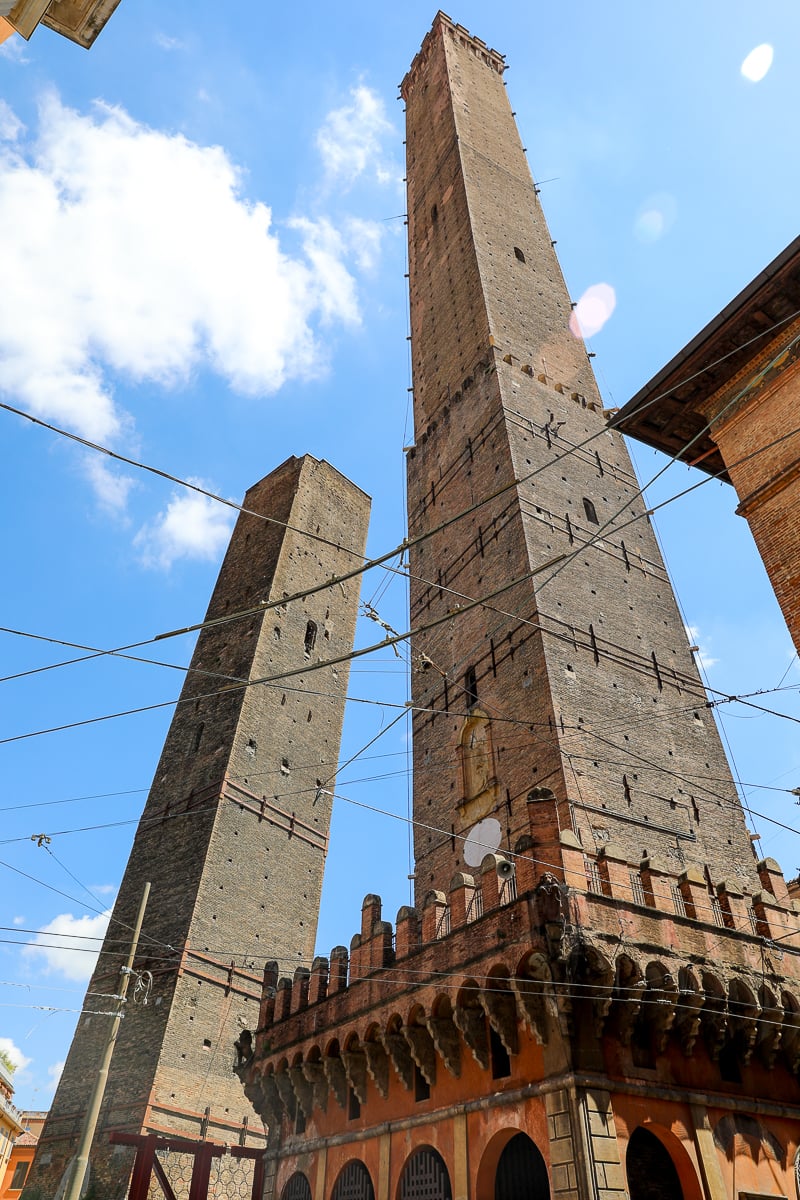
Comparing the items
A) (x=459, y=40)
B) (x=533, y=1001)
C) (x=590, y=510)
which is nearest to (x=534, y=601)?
(x=590, y=510)

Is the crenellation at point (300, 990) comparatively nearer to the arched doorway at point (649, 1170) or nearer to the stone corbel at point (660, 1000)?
the arched doorway at point (649, 1170)

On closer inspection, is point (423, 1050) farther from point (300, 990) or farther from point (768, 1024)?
point (768, 1024)

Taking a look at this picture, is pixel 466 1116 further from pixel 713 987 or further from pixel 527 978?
pixel 713 987

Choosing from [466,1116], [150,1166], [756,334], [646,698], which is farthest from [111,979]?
[756,334]

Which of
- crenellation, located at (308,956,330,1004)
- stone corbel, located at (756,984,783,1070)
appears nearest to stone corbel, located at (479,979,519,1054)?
stone corbel, located at (756,984,783,1070)

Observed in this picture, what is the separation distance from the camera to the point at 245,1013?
16672mm

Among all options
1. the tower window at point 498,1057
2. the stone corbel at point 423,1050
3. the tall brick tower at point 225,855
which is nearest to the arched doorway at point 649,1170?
the tower window at point 498,1057

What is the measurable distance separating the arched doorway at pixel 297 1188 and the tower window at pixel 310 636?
13.9m

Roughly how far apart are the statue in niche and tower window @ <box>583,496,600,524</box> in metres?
4.60

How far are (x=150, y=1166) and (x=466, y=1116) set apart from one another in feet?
19.8

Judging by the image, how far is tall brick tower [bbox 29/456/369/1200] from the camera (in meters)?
15.2

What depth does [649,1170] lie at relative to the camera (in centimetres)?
759

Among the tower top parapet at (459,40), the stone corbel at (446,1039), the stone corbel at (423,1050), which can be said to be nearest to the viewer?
the stone corbel at (446,1039)

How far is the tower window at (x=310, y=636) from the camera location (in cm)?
2342
